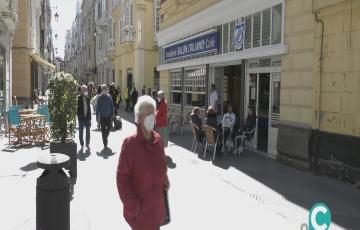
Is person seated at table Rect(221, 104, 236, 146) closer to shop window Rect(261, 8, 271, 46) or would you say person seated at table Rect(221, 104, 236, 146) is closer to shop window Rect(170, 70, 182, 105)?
shop window Rect(261, 8, 271, 46)

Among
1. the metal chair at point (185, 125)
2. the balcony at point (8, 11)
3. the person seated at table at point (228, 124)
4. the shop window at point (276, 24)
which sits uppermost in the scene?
the balcony at point (8, 11)

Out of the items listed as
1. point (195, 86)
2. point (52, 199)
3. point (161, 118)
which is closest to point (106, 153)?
point (161, 118)

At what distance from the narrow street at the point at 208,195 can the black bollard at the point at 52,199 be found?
3.37 ft

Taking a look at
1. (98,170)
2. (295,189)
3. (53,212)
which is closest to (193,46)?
(98,170)

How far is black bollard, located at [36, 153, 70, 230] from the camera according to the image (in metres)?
4.83

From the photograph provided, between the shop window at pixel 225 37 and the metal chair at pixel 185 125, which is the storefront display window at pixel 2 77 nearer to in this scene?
the metal chair at pixel 185 125

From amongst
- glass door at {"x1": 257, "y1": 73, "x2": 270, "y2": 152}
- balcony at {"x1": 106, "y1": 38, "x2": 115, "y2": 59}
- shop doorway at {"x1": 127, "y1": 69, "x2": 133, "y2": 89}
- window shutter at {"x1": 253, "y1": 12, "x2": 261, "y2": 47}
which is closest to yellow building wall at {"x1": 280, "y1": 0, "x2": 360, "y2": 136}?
glass door at {"x1": 257, "y1": 73, "x2": 270, "y2": 152}

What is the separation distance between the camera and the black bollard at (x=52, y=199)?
4.83 meters

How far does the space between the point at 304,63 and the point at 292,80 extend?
61 centimetres

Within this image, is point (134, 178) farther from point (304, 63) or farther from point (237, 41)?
point (237, 41)

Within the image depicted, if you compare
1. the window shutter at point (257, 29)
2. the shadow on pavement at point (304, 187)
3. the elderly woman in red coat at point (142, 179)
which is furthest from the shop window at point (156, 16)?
the elderly woman in red coat at point (142, 179)

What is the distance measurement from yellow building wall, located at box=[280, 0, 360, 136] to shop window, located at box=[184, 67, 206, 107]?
6.33 m

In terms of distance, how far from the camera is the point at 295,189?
8.20 m

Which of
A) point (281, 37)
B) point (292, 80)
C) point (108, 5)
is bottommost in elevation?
point (292, 80)
